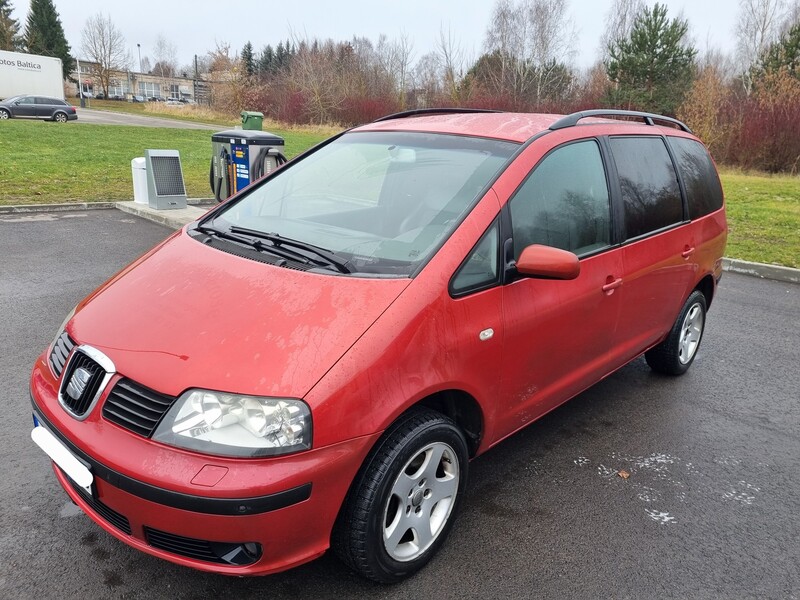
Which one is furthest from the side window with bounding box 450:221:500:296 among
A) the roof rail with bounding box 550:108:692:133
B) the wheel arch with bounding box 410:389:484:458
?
the roof rail with bounding box 550:108:692:133

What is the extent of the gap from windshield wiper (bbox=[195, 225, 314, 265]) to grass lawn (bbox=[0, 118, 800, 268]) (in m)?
7.99

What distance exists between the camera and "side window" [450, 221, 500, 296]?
8.20ft

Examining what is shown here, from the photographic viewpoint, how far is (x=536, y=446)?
11.8 feet

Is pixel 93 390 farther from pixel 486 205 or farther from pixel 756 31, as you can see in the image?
pixel 756 31

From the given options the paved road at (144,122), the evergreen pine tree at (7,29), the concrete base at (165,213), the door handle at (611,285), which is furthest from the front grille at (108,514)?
the evergreen pine tree at (7,29)

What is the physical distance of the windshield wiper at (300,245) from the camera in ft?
8.40

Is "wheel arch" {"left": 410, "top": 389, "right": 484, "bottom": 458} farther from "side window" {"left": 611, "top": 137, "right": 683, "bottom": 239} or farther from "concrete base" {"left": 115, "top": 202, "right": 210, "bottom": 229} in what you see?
"concrete base" {"left": 115, "top": 202, "right": 210, "bottom": 229}

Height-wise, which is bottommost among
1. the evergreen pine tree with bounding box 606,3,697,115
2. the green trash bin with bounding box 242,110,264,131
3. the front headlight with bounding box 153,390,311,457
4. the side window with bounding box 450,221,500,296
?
the front headlight with bounding box 153,390,311,457

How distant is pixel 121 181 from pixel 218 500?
1330 centimetres

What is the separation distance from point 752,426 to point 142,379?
376 cm

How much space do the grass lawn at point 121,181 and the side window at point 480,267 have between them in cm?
745

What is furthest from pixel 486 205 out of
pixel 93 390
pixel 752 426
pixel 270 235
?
pixel 752 426

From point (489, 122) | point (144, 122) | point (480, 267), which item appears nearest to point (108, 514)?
point (480, 267)

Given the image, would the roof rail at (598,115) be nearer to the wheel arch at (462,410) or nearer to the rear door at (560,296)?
the rear door at (560,296)
